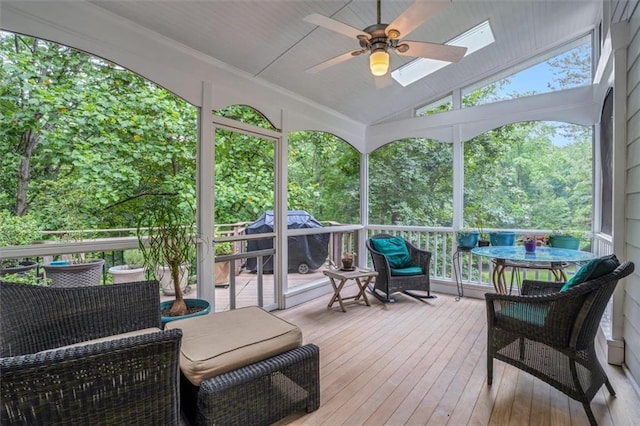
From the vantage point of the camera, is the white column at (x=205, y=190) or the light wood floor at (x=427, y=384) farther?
the white column at (x=205, y=190)

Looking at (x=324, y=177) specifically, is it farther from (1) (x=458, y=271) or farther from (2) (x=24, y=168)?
(2) (x=24, y=168)

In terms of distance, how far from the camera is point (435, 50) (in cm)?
245

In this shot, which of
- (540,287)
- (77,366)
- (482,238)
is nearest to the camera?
(77,366)

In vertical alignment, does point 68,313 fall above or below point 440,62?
below

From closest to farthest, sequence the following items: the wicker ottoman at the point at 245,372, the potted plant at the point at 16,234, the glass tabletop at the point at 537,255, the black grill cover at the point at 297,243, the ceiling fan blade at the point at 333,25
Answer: the wicker ottoman at the point at 245,372 < the ceiling fan blade at the point at 333,25 < the potted plant at the point at 16,234 < the glass tabletop at the point at 537,255 < the black grill cover at the point at 297,243

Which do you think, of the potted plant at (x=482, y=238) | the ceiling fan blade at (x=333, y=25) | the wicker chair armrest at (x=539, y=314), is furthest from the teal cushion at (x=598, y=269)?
the potted plant at (x=482, y=238)

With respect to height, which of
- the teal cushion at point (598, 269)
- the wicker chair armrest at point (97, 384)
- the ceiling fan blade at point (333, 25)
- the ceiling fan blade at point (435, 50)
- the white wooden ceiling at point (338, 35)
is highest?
the white wooden ceiling at point (338, 35)

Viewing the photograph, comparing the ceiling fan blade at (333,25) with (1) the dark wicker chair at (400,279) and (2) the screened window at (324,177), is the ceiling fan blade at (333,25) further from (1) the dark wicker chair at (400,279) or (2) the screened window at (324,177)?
(1) the dark wicker chair at (400,279)

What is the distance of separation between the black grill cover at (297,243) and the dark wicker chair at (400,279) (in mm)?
762

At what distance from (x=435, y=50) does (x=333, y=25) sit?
2.73 ft

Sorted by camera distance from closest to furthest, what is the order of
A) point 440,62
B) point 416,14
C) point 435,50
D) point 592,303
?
point 592,303 → point 416,14 → point 435,50 → point 440,62

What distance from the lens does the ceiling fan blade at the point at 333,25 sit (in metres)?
2.10

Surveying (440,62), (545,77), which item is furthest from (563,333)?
(545,77)

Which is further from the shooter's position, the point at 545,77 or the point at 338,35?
the point at 545,77
